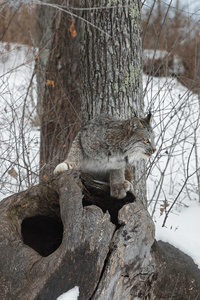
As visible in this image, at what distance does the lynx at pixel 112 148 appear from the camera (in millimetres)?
3201

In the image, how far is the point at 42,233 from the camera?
324 centimetres

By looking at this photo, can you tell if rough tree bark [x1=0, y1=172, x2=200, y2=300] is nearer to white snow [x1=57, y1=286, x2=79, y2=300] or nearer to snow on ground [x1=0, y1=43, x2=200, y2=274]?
white snow [x1=57, y1=286, x2=79, y2=300]

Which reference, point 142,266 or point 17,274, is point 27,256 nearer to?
point 17,274

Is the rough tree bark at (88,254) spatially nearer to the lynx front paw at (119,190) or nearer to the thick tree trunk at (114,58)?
the lynx front paw at (119,190)

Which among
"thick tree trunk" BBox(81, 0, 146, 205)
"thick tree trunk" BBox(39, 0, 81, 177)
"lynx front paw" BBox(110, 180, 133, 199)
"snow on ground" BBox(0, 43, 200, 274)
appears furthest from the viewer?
"thick tree trunk" BBox(39, 0, 81, 177)

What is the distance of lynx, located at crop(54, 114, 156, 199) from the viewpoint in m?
3.20

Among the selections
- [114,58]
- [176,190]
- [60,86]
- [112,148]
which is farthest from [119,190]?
[176,190]

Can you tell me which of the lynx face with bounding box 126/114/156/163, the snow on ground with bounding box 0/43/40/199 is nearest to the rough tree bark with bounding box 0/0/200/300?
the lynx face with bounding box 126/114/156/163

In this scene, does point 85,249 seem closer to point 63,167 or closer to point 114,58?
point 63,167

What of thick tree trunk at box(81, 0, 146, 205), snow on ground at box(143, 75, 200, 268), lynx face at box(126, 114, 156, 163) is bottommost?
snow on ground at box(143, 75, 200, 268)

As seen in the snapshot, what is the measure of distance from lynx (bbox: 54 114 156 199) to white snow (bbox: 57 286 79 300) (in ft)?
2.67

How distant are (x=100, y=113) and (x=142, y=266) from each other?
173 cm

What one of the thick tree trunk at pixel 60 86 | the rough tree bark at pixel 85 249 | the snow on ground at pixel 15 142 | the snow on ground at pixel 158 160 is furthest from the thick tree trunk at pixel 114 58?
the thick tree trunk at pixel 60 86

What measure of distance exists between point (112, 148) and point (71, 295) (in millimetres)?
1236
